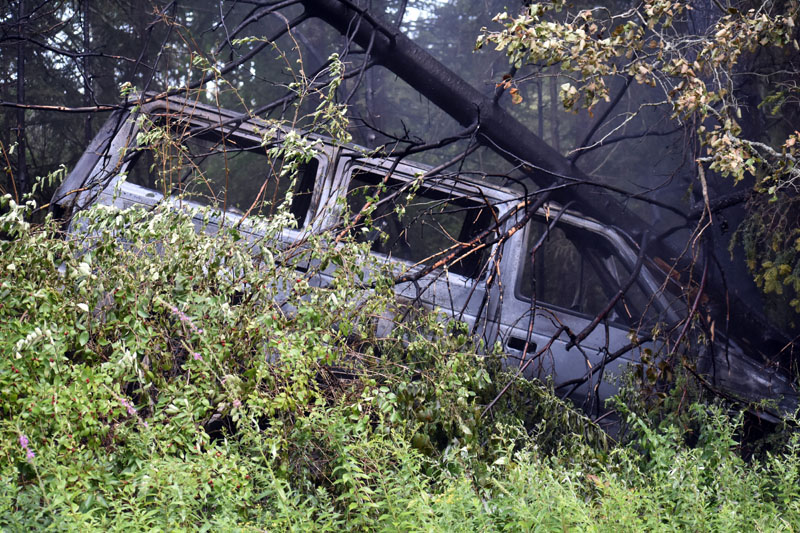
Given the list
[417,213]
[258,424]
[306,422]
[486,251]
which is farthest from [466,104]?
[306,422]

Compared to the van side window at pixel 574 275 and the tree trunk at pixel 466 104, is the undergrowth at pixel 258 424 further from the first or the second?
the tree trunk at pixel 466 104

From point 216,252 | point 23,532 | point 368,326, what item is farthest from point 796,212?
point 23,532

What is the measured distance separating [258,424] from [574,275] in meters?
6.86

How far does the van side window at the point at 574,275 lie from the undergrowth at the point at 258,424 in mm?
2320

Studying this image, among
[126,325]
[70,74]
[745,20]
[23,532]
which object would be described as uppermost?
[745,20]

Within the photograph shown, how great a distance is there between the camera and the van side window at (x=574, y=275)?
5777 mm

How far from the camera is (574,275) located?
913 centimetres

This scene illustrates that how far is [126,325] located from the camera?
2.83 m

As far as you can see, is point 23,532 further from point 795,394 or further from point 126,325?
point 795,394

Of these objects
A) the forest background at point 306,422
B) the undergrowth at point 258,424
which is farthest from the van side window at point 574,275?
the undergrowth at point 258,424

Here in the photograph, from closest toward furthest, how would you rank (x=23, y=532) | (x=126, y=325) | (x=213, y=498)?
(x=23, y=532)
(x=213, y=498)
(x=126, y=325)

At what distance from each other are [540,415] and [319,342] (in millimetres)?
1553

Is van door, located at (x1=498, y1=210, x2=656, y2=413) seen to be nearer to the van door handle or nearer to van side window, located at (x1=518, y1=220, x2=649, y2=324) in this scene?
the van door handle

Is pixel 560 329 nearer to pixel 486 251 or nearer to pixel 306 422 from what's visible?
pixel 486 251
